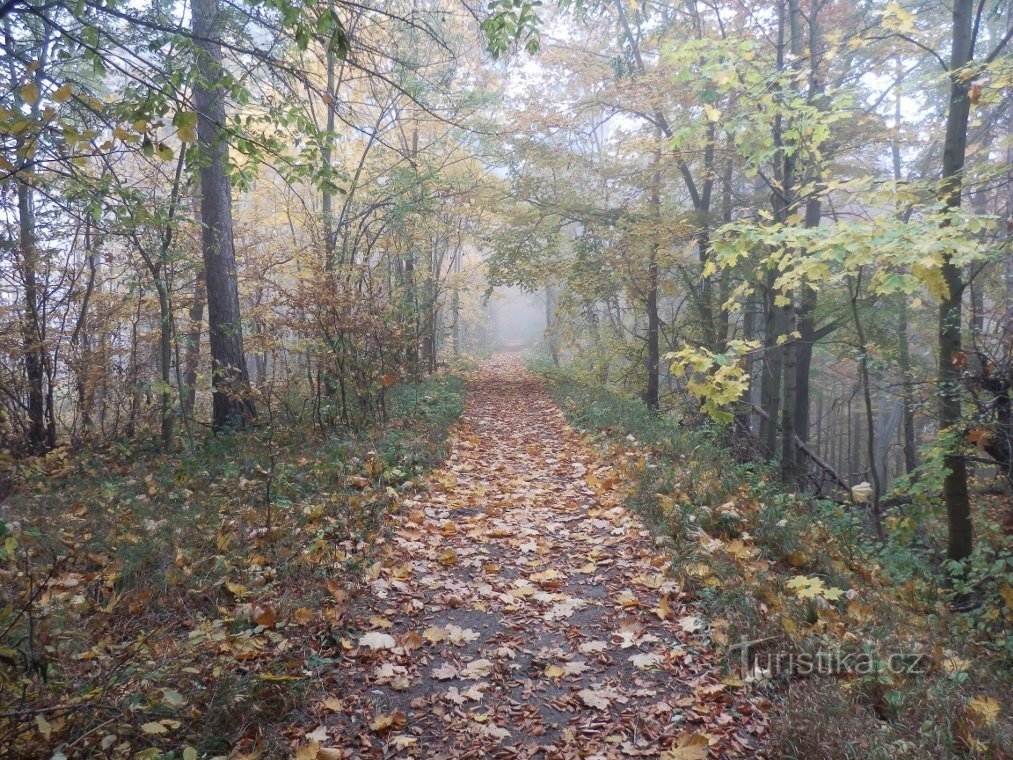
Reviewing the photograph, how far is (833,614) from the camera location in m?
3.91

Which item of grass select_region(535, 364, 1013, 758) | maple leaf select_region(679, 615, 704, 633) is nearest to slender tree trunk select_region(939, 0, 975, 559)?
grass select_region(535, 364, 1013, 758)

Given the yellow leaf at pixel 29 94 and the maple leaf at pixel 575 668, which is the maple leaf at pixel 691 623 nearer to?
the maple leaf at pixel 575 668

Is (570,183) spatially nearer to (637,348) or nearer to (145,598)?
(637,348)

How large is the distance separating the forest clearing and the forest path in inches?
1.0

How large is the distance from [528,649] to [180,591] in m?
2.54

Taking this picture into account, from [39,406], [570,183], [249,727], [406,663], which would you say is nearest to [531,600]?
[406,663]

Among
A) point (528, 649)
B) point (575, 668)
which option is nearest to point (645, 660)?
point (575, 668)

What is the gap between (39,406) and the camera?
8.55m

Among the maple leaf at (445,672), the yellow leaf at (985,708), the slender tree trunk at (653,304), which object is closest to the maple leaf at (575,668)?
the maple leaf at (445,672)

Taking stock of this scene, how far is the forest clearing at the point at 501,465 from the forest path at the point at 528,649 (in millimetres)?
26

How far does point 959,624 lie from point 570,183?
11.2 metres

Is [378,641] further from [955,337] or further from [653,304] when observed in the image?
[653,304]

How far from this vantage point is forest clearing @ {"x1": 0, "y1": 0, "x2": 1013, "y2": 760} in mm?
3131

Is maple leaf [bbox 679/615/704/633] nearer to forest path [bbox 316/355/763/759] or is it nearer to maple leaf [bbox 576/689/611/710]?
forest path [bbox 316/355/763/759]
